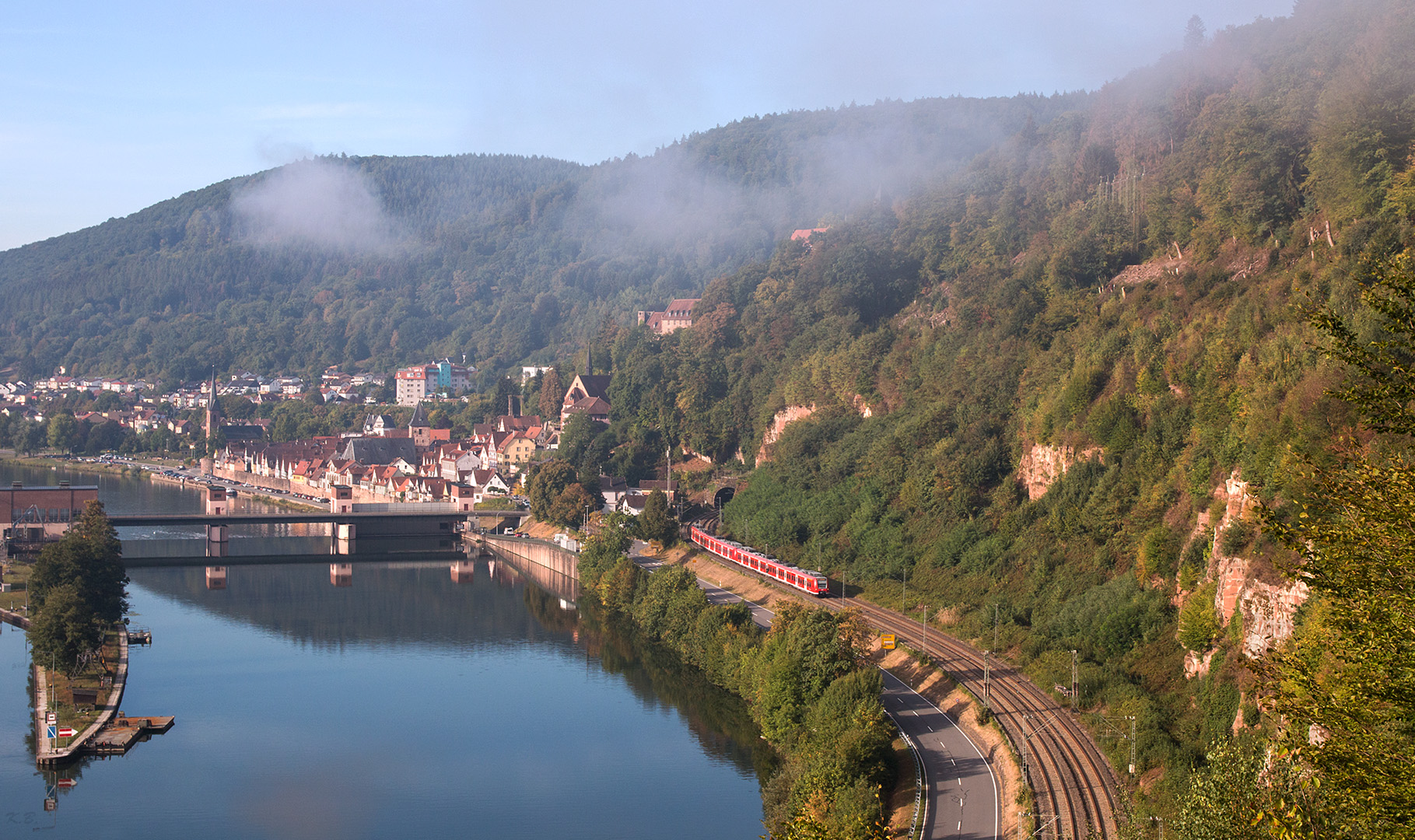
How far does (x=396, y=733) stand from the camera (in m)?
26.2

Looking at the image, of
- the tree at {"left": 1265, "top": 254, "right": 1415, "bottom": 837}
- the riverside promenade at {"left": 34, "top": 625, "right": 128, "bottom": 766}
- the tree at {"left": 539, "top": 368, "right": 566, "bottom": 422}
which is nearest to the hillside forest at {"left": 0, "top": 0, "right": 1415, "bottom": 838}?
the tree at {"left": 1265, "top": 254, "right": 1415, "bottom": 837}

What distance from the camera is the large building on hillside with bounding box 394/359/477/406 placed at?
10912 cm

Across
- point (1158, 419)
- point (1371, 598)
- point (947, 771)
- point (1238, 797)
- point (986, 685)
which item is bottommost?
point (947, 771)

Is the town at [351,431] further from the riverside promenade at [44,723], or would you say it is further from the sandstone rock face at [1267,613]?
the sandstone rock face at [1267,613]

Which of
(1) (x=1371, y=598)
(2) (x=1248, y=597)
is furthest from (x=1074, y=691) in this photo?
(1) (x=1371, y=598)

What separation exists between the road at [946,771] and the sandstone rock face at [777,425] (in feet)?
76.5

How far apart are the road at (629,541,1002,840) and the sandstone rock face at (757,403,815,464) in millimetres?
23324

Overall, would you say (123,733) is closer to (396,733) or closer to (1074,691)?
(396,733)

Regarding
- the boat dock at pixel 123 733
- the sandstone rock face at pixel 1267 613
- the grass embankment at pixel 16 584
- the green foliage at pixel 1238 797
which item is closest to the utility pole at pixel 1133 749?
the sandstone rock face at pixel 1267 613

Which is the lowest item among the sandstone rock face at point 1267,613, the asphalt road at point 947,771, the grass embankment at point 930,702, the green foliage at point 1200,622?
the asphalt road at point 947,771

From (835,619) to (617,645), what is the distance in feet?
33.8

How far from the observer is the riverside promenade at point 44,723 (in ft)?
75.5

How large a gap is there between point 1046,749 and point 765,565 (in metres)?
16.4

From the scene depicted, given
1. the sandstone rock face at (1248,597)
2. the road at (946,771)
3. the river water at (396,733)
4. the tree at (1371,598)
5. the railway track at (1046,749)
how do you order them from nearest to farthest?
the tree at (1371,598) → the railway track at (1046,749) → the road at (946,771) → the sandstone rock face at (1248,597) → the river water at (396,733)
